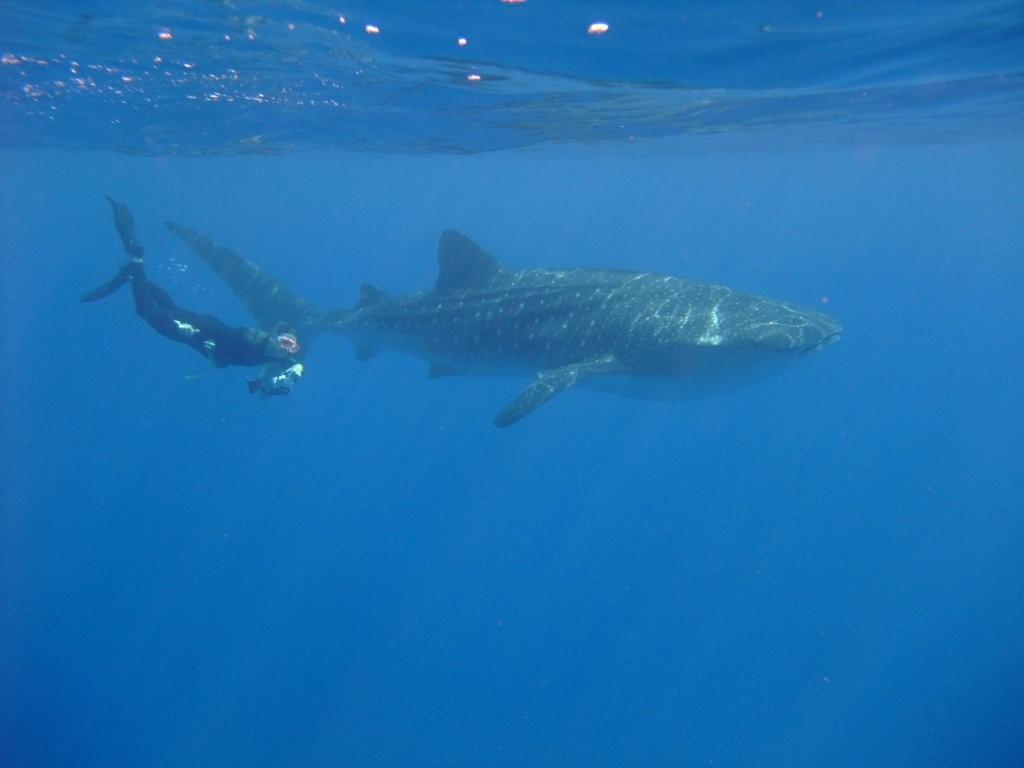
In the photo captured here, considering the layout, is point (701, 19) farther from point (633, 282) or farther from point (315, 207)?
point (315, 207)

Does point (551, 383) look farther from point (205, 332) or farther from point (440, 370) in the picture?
point (205, 332)

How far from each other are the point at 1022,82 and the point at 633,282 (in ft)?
47.5

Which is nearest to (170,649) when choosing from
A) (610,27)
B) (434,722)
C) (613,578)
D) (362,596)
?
(362,596)

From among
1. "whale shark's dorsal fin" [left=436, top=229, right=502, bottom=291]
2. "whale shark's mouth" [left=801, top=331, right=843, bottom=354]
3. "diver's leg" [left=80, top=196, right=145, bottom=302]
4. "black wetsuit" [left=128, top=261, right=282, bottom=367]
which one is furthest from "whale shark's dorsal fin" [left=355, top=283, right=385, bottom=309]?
"whale shark's mouth" [left=801, top=331, right=843, bottom=354]

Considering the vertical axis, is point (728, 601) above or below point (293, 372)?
below

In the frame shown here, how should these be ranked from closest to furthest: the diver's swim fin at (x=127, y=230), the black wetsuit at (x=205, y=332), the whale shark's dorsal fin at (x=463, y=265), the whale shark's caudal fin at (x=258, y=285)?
the black wetsuit at (x=205, y=332), the whale shark's dorsal fin at (x=463, y=265), the diver's swim fin at (x=127, y=230), the whale shark's caudal fin at (x=258, y=285)

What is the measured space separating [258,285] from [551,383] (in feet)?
26.3

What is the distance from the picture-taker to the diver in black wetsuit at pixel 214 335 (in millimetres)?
11188

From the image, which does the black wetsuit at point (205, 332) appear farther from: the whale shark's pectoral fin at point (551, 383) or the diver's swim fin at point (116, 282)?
the whale shark's pectoral fin at point (551, 383)

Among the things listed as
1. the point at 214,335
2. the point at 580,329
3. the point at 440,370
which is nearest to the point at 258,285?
the point at 214,335

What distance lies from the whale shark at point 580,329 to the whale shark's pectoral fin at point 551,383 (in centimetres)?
2

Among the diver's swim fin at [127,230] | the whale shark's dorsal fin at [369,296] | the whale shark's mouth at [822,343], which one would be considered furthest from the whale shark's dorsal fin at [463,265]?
the diver's swim fin at [127,230]

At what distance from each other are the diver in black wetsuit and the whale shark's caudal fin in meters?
1.44

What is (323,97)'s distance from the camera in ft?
65.6
